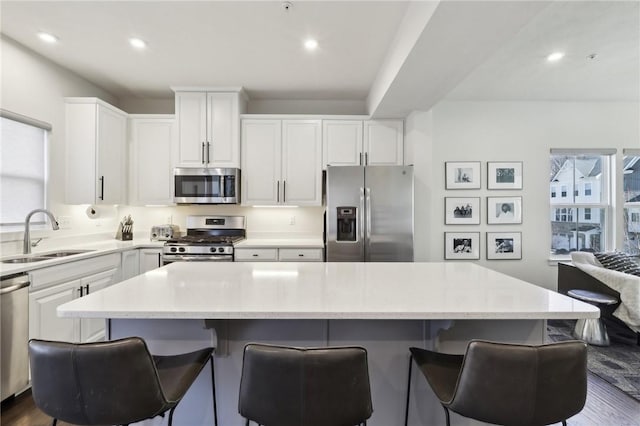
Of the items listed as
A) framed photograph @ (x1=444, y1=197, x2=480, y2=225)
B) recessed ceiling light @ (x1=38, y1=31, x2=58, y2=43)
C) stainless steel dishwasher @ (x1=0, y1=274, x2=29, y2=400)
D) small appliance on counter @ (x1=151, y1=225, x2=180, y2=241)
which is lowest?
stainless steel dishwasher @ (x1=0, y1=274, x2=29, y2=400)

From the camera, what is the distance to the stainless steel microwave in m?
3.55

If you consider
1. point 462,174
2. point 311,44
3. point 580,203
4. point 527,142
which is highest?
point 311,44

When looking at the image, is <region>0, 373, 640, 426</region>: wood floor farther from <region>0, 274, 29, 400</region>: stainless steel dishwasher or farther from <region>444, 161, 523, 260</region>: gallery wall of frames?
<region>444, 161, 523, 260</region>: gallery wall of frames

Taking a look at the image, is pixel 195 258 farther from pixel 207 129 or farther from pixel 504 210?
pixel 504 210

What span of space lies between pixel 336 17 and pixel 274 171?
6.01ft

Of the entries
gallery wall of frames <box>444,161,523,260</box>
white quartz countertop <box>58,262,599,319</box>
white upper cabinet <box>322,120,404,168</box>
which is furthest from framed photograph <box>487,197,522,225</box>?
white quartz countertop <box>58,262,599,319</box>

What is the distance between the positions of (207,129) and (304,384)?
330cm

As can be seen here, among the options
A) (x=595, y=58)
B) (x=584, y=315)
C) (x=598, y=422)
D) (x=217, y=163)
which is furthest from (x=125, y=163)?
(x=595, y=58)

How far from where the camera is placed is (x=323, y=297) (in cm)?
134

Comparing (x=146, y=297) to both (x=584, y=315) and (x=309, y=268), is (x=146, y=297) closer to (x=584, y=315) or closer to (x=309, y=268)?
(x=309, y=268)

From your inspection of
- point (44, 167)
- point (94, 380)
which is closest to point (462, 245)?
point (94, 380)

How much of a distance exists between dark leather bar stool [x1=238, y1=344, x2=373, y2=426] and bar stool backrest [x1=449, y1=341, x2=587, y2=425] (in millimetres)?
395

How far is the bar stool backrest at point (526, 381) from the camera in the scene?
0.96 metres

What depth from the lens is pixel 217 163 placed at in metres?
3.59
